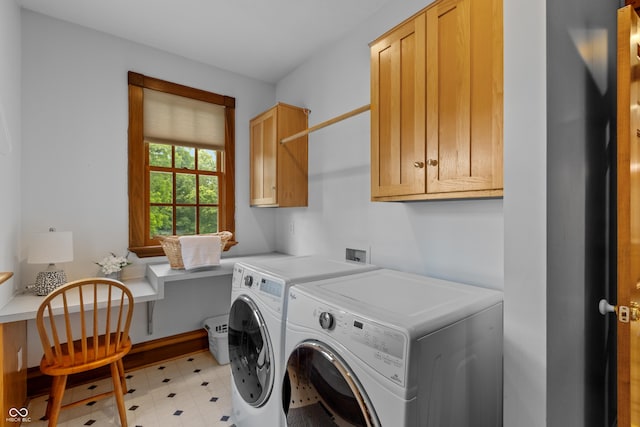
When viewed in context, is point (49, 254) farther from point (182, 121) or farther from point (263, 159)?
point (263, 159)

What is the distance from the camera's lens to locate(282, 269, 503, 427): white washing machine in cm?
86

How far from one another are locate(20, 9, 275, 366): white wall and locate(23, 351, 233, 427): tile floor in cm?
35

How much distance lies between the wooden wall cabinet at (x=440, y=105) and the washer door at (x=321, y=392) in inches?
32.7

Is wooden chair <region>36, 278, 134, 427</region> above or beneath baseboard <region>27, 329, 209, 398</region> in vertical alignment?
above

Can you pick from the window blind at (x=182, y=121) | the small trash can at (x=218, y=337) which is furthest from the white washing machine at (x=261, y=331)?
the window blind at (x=182, y=121)

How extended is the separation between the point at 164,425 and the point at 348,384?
149cm

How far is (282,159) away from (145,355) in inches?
79.0

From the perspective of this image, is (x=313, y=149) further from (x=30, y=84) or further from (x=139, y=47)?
(x=30, y=84)

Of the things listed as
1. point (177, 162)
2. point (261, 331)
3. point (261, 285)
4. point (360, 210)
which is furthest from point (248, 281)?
point (177, 162)

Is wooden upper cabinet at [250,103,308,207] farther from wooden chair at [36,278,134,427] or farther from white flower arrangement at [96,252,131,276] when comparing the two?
wooden chair at [36,278,134,427]

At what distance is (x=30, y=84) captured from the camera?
2176 millimetres

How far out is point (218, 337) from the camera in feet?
8.41

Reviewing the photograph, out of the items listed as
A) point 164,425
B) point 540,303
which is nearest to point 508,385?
point 540,303

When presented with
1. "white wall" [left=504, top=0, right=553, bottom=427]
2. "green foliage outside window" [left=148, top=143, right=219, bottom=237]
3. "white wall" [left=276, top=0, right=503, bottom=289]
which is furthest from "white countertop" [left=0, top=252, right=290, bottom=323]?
"white wall" [left=504, top=0, right=553, bottom=427]
